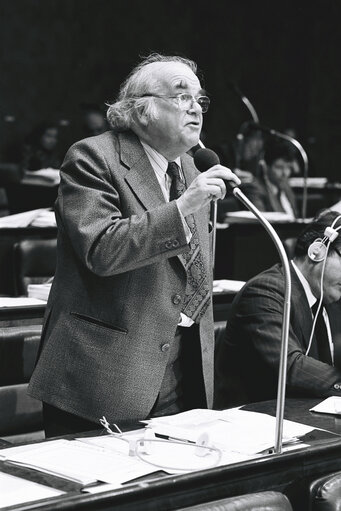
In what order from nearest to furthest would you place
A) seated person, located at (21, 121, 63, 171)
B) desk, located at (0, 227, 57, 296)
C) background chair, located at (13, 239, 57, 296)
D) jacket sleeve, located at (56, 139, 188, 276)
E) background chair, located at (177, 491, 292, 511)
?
1. background chair, located at (177, 491, 292, 511)
2. jacket sleeve, located at (56, 139, 188, 276)
3. background chair, located at (13, 239, 57, 296)
4. desk, located at (0, 227, 57, 296)
5. seated person, located at (21, 121, 63, 171)

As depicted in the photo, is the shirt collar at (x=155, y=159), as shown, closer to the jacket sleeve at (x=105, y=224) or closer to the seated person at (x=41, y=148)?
the jacket sleeve at (x=105, y=224)

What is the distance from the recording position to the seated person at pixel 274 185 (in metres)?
8.16

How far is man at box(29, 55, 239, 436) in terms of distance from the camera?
2092 millimetres

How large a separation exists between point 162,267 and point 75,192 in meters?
0.27

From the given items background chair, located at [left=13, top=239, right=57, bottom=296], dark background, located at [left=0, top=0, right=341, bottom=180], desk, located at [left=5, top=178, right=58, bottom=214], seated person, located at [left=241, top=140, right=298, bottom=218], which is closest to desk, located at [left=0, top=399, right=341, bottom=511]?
background chair, located at [left=13, top=239, right=57, bottom=296]

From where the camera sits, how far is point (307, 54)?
40.6ft

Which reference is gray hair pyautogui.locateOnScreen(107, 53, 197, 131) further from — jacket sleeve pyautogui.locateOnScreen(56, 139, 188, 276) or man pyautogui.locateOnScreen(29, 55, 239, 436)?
jacket sleeve pyautogui.locateOnScreen(56, 139, 188, 276)

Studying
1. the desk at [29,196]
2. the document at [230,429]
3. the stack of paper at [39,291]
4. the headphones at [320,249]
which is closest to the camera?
the document at [230,429]

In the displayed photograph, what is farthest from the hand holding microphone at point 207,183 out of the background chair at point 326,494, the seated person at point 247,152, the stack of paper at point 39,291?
the seated person at point 247,152

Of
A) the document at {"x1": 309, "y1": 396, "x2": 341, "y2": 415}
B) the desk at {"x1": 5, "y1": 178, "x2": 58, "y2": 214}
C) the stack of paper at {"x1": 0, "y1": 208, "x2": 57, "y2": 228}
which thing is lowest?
the desk at {"x1": 5, "y1": 178, "x2": 58, "y2": 214}

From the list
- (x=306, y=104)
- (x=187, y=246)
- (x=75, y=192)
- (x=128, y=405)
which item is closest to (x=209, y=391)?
(x=128, y=405)

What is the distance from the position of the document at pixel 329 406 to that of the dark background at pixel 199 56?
772cm

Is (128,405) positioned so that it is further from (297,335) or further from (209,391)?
(297,335)

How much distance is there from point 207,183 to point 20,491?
0.72 meters
